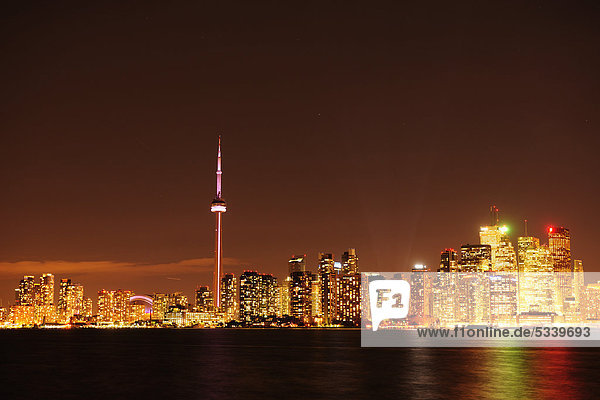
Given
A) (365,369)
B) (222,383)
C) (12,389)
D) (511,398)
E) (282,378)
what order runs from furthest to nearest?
(365,369) < (282,378) < (222,383) < (12,389) < (511,398)

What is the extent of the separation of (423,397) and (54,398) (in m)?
38.8

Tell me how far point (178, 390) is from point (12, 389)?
19.5 metres

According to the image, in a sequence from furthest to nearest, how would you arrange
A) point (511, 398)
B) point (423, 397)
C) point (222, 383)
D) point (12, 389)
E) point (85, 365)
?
point (85, 365) < point (222, 383) < point (12, 389) < point (423, 397) < point (511, 398)

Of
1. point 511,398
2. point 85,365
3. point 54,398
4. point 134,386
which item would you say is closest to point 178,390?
point 134,386

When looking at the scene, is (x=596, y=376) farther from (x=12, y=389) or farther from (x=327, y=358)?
(x=12, y=389)

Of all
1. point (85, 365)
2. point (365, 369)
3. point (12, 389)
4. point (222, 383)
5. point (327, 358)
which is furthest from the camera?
point (327, 358)

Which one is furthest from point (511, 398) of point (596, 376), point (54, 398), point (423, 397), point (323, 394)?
point (54, 398)

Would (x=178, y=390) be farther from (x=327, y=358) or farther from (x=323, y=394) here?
(x=327, y=358)

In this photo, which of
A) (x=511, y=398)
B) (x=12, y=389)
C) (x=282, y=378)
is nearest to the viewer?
(x=511, y=398)

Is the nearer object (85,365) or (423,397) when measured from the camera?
(423,397)

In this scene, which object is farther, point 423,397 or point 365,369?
point 365,369

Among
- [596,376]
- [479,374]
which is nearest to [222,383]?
[479,374]

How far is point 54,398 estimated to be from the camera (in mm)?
76062

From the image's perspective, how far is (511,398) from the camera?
72.3m
